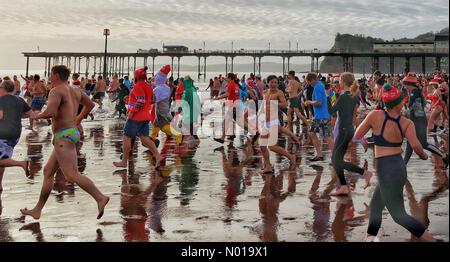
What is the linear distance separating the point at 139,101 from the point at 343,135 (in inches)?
143

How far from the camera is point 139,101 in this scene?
31.1 ft

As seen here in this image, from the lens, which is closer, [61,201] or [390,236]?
[390,236]

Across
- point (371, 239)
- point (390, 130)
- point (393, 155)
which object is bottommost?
Answer: point (371, 239)

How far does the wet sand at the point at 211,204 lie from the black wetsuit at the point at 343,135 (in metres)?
0.38

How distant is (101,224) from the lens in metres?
5.95

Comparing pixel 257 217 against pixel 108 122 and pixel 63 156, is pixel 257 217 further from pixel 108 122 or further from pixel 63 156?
pixel 108 122

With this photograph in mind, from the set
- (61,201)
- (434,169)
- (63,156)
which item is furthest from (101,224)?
(434,169)

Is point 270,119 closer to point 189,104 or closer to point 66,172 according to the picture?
point 66,172

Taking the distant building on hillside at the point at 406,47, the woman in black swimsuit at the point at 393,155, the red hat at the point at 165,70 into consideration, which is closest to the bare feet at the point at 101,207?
the woman in black swimsuit at the point at 393,155

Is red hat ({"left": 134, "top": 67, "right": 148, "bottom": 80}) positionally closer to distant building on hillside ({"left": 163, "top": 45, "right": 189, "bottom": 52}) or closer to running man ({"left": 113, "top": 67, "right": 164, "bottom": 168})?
running man ({"left": 113, "top": 67, "right": 164, "bottom": 168})

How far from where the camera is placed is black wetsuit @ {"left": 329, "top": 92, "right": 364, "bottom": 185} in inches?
302

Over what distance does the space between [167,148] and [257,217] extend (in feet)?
22.1

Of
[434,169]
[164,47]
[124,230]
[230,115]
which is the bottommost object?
[124,230]

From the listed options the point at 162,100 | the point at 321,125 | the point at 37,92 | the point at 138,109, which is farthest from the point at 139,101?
the point at 37,92
